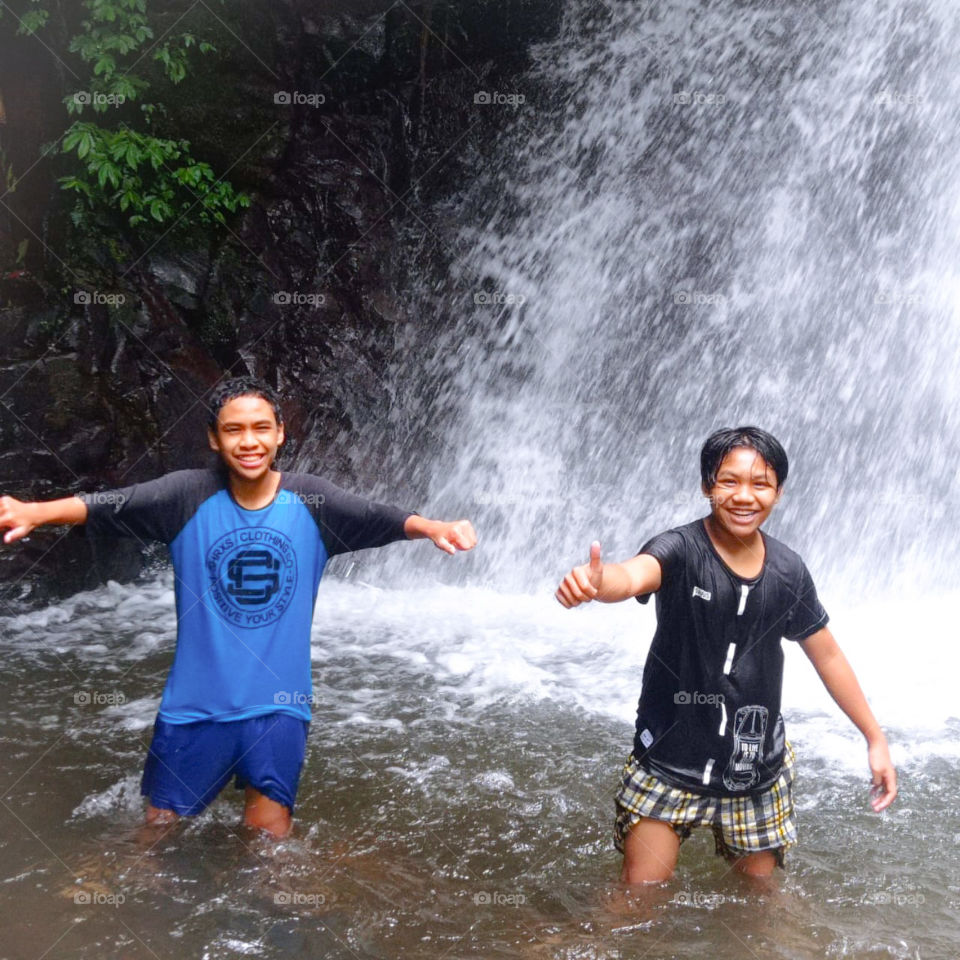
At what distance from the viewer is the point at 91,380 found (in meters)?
8.00

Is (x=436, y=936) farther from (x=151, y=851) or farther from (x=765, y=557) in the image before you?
(x=765, y=557)

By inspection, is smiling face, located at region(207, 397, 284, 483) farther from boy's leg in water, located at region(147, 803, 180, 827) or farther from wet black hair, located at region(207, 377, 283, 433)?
boy's leg in water, located at region(147, 803, 180, 827)

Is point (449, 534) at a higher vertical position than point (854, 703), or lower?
higher

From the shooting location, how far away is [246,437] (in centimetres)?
313

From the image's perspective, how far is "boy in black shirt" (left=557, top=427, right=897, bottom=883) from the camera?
2.86 m

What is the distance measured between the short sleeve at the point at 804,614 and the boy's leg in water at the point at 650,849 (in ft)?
2.16

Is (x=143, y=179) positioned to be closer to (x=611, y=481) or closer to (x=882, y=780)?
(x=611, y=481)

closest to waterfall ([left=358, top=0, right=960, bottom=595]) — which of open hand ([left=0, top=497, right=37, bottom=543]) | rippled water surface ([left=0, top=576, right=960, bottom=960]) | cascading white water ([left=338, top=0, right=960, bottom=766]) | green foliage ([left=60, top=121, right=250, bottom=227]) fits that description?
cascading white water ([left=338, top=0, right=960, bottom=766])

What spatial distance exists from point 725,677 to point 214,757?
1543mm

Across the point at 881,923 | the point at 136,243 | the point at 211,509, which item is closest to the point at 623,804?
the point at 881,923

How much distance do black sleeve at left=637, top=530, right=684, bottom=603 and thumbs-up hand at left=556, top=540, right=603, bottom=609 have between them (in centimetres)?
38

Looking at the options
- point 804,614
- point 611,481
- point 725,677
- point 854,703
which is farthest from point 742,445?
point 611,481

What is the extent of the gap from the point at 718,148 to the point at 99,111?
5.59 metres

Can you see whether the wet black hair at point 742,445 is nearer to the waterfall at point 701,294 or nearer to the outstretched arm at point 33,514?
the outstretched arm at point 33,514
